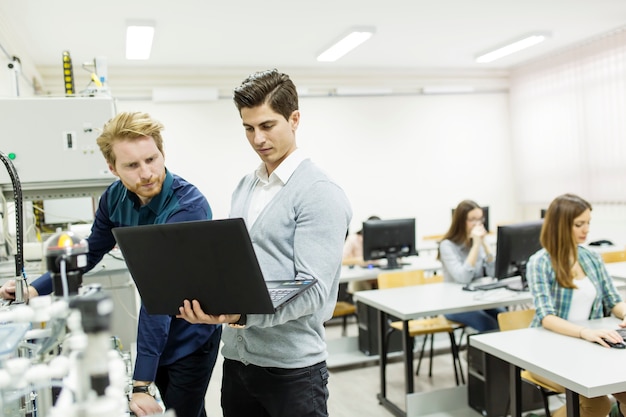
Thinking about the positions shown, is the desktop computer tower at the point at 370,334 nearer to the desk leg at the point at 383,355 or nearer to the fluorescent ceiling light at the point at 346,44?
the desk leg at the point at 383,355

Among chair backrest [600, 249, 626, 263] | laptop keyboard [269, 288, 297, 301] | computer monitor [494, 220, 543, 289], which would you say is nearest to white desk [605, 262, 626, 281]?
chair backrest [600, 249, 626, 263]

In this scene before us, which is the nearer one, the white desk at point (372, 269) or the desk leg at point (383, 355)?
the desk leg at point (383, 355)

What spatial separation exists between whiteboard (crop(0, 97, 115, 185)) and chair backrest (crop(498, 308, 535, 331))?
2101 mm

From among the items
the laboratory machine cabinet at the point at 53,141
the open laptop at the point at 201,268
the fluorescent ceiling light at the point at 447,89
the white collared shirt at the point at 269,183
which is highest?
the fluorescent ceiling light at the point at 447,89

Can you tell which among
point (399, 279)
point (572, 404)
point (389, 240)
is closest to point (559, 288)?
point (572, 404)

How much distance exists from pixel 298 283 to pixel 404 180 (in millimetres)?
6270

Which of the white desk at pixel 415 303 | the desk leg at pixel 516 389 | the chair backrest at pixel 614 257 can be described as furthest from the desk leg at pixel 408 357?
the chair backrest at pixel 614 257

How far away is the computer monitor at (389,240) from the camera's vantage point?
14.2 ft

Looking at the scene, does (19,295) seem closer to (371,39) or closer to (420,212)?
(371,39)

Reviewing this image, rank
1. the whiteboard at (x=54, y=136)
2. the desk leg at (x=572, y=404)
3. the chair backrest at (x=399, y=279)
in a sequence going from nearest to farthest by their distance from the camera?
the desk leg at (x=572, y=404) < the whiteboard at (x=54, y=136) < the chair backrest at (x=399, y=279)

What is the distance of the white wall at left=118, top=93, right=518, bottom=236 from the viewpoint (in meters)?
6.53

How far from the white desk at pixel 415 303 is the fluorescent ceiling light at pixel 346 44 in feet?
8.98

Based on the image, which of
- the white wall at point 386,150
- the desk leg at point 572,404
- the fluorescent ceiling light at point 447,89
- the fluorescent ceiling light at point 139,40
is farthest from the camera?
the fluorescent ceiling light at point 447,89

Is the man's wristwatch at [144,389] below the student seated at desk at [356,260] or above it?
above
